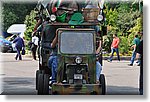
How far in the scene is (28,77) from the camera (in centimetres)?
1307

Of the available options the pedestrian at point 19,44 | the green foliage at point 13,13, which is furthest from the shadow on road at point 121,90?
the green foliage at point 13,13

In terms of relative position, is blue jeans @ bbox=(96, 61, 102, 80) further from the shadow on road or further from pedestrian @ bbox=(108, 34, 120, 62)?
pedestrian @ bbox=(108, 34, 120, 62)

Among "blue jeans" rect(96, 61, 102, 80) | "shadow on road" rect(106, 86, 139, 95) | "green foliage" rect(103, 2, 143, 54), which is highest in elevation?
"green foliage" rect(103, 2, 143, 54)

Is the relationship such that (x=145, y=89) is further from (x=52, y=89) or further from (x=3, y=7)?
(x=3, y=7)

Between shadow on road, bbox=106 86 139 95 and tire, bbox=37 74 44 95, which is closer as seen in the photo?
tire, bbox=37 74 44 95

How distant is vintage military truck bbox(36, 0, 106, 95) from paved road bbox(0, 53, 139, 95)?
1.37 ft

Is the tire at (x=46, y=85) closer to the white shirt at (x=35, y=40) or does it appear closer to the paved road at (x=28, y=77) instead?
the paved road at (x=28, y=77)

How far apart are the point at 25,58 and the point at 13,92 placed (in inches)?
32.5

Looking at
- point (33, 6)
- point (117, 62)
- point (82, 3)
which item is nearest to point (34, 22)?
point (33, 6)

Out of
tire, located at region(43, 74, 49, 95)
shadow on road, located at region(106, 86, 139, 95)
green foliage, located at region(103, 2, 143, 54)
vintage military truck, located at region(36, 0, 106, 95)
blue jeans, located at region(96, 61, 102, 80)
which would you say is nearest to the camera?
vintage military truck, located at region(36, 0, 106, 95)

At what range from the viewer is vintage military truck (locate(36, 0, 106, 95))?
464 inches

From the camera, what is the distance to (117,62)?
13.5 m

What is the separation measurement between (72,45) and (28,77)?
1.64 meters

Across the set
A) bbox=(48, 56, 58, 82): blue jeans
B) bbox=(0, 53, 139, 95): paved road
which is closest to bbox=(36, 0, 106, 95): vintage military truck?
bbox=(48, 56, 58, 82): blue jeans
